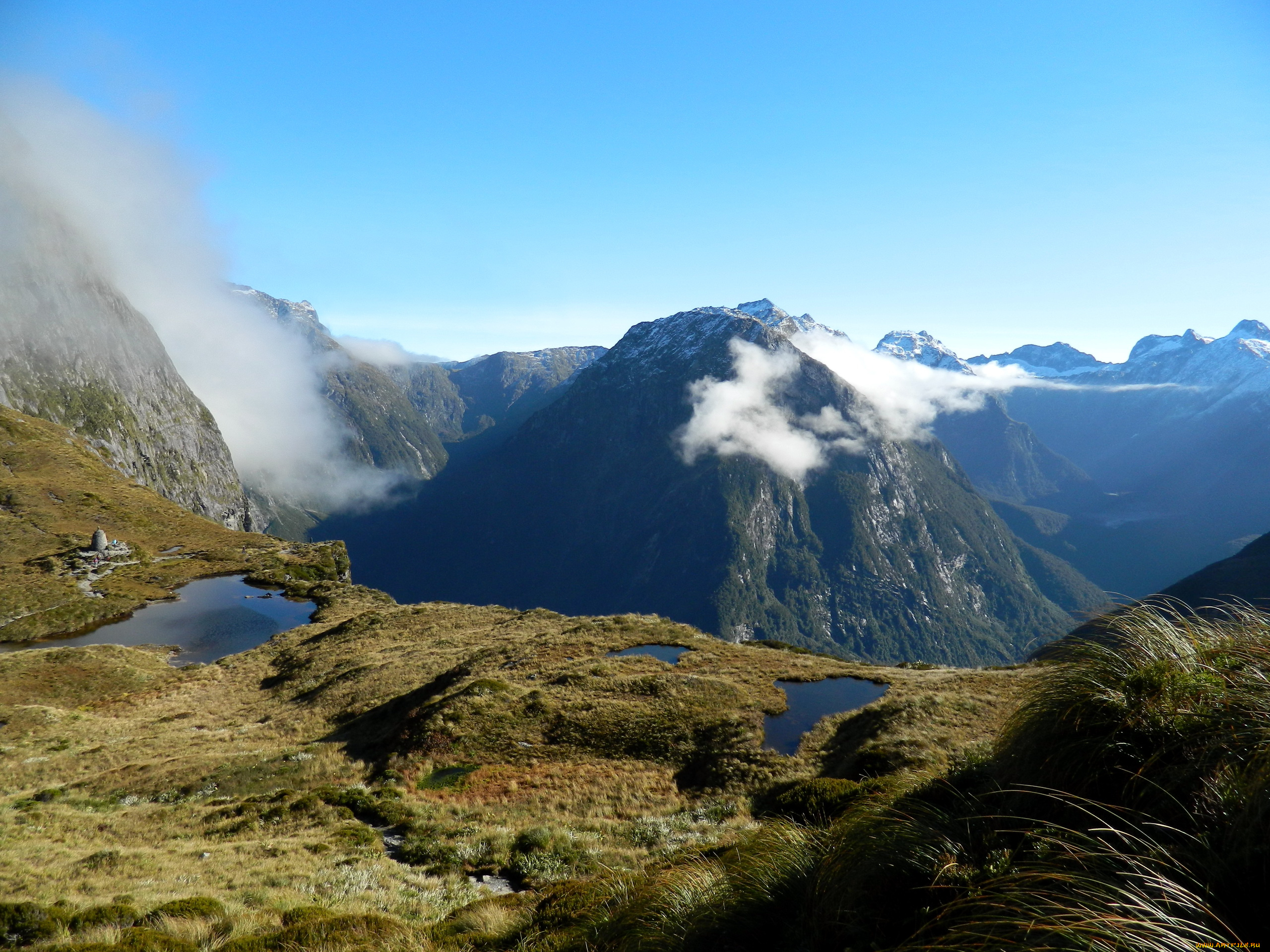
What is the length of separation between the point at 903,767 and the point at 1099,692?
1539cm

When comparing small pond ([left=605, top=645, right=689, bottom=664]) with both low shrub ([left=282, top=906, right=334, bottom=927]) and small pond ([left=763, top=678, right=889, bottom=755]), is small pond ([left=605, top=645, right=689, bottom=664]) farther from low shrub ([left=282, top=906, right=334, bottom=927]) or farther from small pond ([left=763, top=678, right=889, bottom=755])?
low shrub ([left=282, top=906, right=334, bottom=927])

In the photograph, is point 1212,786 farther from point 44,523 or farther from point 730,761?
point 44,523

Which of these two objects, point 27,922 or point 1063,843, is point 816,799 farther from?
point 27,922

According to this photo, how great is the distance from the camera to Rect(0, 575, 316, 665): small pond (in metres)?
74.9

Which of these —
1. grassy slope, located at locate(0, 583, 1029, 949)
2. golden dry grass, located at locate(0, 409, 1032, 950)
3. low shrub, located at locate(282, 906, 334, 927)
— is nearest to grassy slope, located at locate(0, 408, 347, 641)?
golden dry grass, located at locate(0, 409, 1032, 950)

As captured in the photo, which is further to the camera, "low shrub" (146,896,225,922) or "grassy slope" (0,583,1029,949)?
"grassy slope" (0,583,1029,949)

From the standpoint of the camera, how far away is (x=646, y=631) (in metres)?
47.9

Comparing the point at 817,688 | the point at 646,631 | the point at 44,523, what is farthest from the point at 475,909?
the point at 44,523

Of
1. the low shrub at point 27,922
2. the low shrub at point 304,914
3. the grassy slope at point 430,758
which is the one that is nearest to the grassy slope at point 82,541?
the grassy slope at point 430,758

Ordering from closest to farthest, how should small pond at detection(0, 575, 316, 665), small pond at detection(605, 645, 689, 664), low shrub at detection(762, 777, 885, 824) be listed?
low shrub at detection(762, 777, 885, 824) < small pond at detection(605, 645, 689, 664) < small pond at detection(0, 575, 316, 665)

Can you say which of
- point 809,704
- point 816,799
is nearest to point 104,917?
point 816,799

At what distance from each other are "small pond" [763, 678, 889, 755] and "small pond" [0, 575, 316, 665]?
Answer: 69540 millimetres

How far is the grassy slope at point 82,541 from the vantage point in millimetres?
89062

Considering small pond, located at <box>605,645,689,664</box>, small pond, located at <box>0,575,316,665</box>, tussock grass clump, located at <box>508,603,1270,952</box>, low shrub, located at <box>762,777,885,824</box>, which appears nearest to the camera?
tussock grass clump, located at <box>508,603,1270,952</box>
